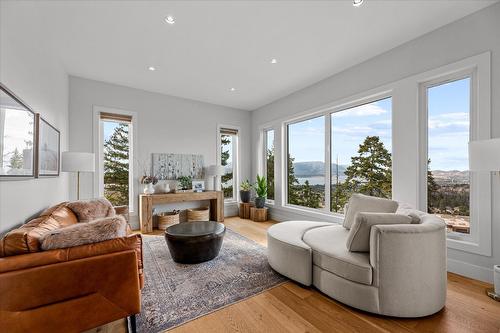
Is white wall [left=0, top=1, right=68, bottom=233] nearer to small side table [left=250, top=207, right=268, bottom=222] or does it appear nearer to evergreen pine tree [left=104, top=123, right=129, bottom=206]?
evergreen pine tree [left=104, top=123, right=129, bottom=206]

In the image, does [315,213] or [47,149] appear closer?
[47,149]

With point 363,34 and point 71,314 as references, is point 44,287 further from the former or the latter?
point 363,34

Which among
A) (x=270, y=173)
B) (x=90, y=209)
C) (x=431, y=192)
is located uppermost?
(x=270, y=173)

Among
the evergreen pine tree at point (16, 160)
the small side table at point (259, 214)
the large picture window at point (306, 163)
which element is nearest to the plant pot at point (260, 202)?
the small side table at point (259, 214)

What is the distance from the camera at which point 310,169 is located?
14.6ft

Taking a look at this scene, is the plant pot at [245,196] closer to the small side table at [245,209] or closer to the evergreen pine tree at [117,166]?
the small side table at [245,209]

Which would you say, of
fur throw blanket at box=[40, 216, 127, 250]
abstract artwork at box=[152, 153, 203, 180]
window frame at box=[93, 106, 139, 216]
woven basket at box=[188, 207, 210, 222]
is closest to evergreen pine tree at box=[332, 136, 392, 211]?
woven basket at box=[188, 207, 210, 222]

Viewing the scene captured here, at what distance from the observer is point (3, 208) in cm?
164

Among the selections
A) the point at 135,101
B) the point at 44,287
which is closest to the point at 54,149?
the point at 135,101

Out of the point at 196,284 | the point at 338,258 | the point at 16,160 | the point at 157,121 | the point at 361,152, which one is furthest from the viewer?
the point at 157,121

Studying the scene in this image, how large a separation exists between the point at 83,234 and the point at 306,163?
12.7 ft

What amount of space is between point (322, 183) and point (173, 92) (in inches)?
141

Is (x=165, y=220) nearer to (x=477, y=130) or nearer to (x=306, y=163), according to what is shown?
(x=306, y=163)

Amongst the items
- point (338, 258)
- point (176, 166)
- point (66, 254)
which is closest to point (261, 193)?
point (176, 166)
